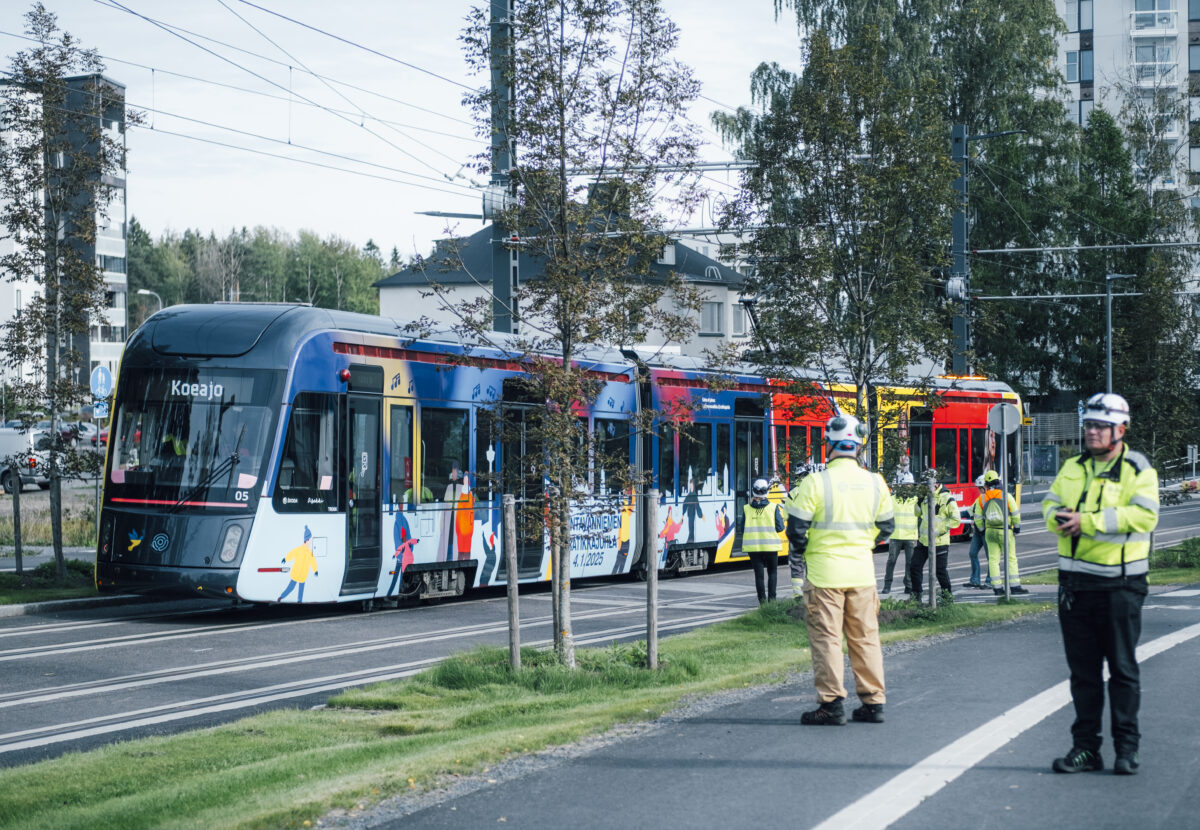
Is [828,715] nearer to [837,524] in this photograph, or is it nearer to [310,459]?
[837,524]

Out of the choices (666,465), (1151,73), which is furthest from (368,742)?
(1151,73)

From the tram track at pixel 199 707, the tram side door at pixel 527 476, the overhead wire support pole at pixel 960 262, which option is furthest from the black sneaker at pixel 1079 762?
the overhead wire support pole at pixel 960 262

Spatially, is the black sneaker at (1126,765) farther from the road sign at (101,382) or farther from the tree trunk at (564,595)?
the road sign at (101,382)

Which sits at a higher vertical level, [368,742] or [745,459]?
[745,459]

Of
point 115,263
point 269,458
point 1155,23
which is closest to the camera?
point 269,458

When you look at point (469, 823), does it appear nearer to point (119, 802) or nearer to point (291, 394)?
point (119, 802)

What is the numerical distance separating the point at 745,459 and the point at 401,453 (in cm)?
831

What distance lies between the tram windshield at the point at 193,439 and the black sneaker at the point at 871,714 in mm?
8889

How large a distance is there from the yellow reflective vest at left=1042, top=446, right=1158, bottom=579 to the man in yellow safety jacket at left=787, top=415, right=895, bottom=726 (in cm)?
154

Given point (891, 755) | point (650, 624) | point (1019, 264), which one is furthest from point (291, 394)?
point (1019, 264)

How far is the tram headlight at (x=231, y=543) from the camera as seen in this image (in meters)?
15.6

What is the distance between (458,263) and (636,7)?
A: 2.40 metres

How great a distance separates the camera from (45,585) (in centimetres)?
1938

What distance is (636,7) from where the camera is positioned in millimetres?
11406
